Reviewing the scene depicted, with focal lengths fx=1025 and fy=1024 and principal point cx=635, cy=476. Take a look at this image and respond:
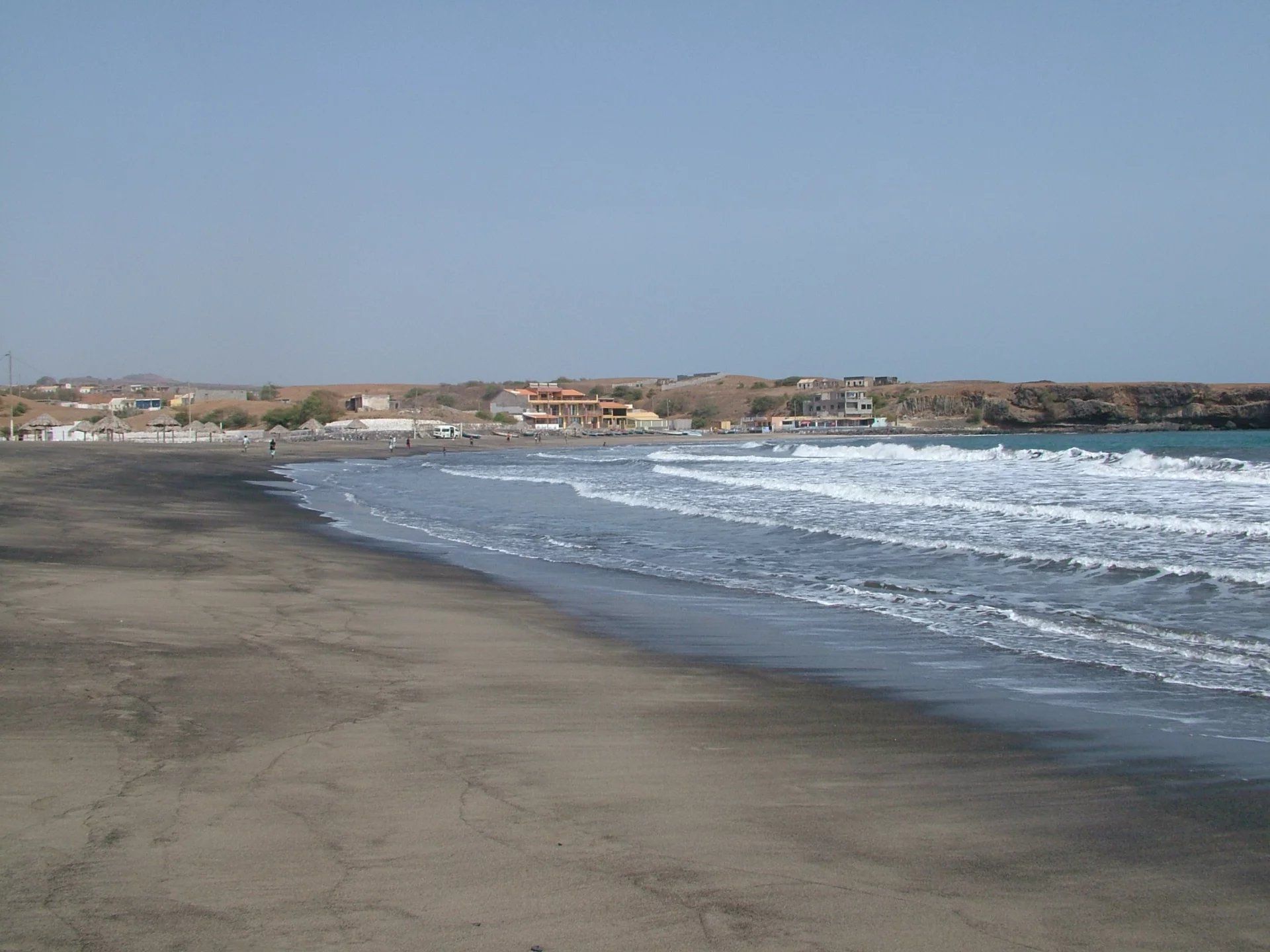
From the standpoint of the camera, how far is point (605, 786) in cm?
470

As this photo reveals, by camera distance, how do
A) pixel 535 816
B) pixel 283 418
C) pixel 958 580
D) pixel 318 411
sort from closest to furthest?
pixel 535 816
pixel 958 580
pixel 283 418
pixel 318 411

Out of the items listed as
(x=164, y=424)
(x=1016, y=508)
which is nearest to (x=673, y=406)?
(x=164, y=424)

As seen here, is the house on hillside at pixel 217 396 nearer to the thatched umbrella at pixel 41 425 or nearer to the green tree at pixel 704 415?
the thatched umbrella at pixel 41 425

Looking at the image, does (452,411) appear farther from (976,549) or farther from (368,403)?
(976,549)

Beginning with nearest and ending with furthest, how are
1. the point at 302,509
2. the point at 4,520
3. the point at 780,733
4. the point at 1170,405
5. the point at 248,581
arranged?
the point at 780,733 < the point at 248,581 < the point at 4,520 < the point at 302,509 < the point at 1170,405

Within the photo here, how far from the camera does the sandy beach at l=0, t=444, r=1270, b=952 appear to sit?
10.8 ft

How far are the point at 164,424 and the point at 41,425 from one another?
9.39 m

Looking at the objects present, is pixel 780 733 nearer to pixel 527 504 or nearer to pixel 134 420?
pixel 527 504

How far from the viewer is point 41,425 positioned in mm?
79125

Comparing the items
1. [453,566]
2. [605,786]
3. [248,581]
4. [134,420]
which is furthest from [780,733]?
[134,420]

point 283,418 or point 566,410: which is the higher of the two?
point 566,410

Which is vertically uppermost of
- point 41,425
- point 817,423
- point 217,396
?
point 217,396

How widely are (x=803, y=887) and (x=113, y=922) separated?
2241 mm

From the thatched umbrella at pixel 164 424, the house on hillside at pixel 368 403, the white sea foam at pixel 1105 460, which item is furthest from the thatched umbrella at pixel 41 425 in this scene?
the white sea foam at pixel 1105 460
